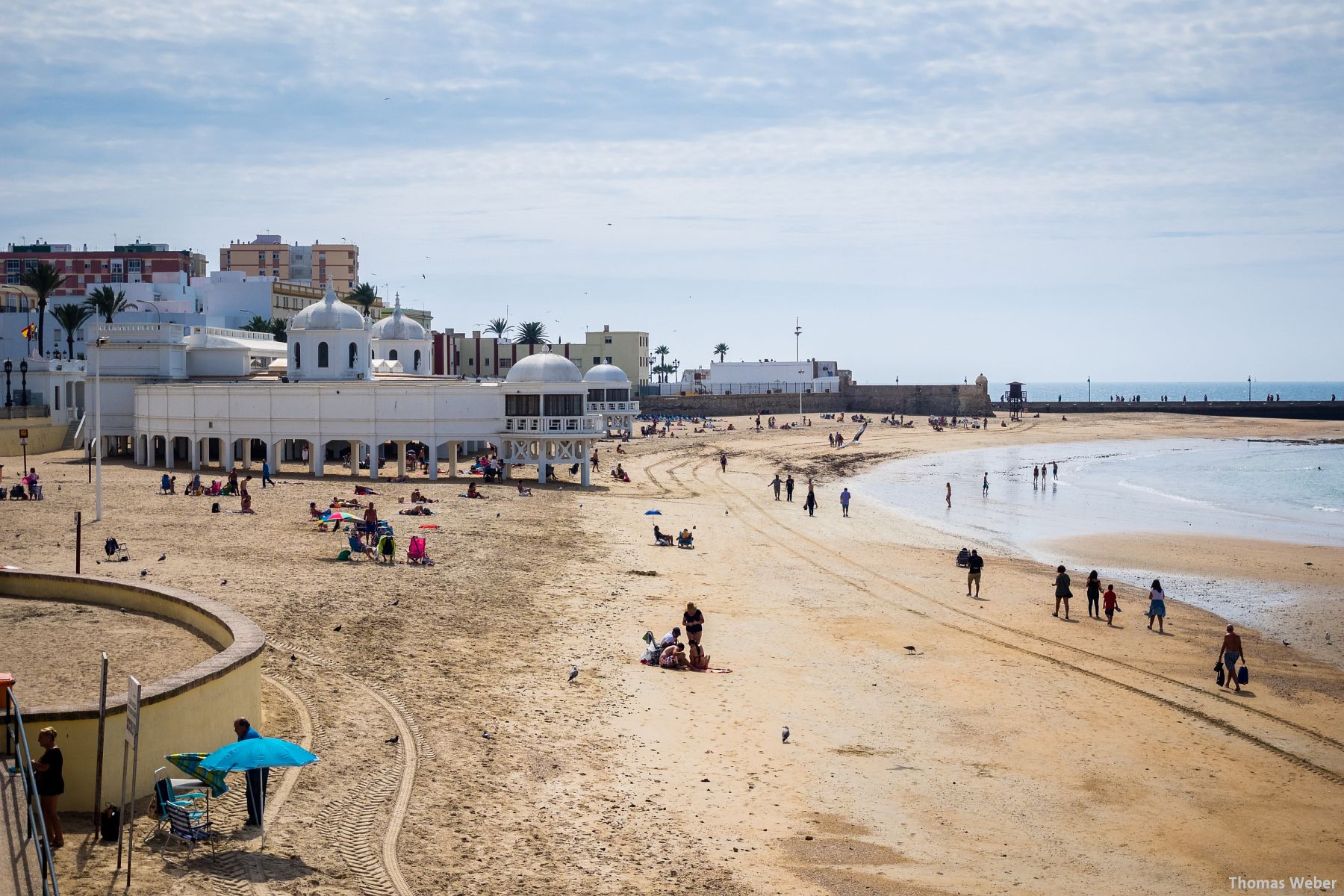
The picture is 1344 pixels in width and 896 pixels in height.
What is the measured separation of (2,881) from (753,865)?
6.85 metres

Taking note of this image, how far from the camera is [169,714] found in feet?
37.5

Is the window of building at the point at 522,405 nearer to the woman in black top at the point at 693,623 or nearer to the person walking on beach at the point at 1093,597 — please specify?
the person walking on beach at the point at 1093,597

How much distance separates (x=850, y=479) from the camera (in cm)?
6294

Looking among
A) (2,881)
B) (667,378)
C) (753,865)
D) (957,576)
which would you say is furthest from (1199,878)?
(667,378)

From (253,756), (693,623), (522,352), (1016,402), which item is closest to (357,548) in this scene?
(693,623)

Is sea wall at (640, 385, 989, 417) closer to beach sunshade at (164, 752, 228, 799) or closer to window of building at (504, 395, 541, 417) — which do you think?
window of building at (504, 395, 541, 417)

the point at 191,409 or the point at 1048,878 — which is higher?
the point at 191,409

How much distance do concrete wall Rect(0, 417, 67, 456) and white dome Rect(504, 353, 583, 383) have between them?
2030 cm

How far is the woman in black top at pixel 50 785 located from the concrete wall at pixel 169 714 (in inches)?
17.1

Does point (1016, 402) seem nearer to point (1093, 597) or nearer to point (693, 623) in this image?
point (1093, 597)

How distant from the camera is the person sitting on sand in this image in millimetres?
26703

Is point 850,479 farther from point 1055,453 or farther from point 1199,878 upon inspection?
point 1199,878

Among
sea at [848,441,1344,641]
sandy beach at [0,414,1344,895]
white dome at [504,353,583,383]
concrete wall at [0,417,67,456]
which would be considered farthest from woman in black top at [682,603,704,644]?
concrete wall at [0,417,67,456]

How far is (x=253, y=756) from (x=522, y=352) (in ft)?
320
